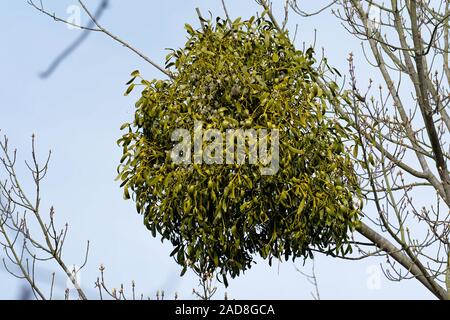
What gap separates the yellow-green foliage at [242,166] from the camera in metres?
4.91

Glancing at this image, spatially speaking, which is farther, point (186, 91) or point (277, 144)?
point (186, 91)

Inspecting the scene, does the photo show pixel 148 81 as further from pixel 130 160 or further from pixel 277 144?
pixel 277 144

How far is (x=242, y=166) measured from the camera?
4.82 metres

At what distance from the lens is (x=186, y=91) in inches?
204

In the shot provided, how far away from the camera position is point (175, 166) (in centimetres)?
504

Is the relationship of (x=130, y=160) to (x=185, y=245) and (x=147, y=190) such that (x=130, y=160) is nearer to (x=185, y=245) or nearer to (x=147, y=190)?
(x=147, y=190)

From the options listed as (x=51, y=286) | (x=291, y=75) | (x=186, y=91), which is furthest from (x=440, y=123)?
(x=51, y=286)

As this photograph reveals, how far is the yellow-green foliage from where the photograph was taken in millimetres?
4906
